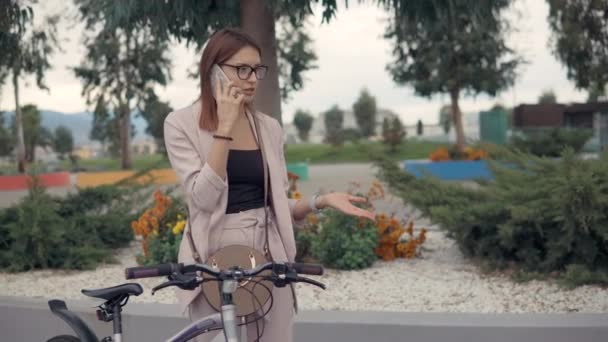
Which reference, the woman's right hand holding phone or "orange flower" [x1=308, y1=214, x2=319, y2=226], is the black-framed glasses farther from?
"orange flower" [x1=308, y1=214, x2=319, y2=226]

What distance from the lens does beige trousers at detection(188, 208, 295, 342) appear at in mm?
2967

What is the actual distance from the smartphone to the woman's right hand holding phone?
3cm

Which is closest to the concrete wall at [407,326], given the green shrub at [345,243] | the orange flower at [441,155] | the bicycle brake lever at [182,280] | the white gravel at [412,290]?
the white gravel at [412,290]

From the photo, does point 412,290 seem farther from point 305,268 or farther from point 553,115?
point 553,115

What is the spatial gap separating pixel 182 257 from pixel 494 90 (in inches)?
1017

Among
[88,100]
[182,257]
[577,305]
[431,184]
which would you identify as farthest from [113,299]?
[88,100]

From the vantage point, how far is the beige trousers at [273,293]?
2967 mm

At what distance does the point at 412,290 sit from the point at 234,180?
152 inches

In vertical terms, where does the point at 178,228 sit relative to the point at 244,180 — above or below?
below

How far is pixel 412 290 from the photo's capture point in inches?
261

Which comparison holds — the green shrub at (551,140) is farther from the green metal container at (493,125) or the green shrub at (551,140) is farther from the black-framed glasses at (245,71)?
the black-framed glasses at (245,71)

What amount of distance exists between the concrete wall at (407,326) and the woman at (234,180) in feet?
6.90

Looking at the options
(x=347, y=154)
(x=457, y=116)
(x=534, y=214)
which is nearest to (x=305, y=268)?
(x=534, y=214)

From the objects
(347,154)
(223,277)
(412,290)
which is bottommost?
(347,154)
